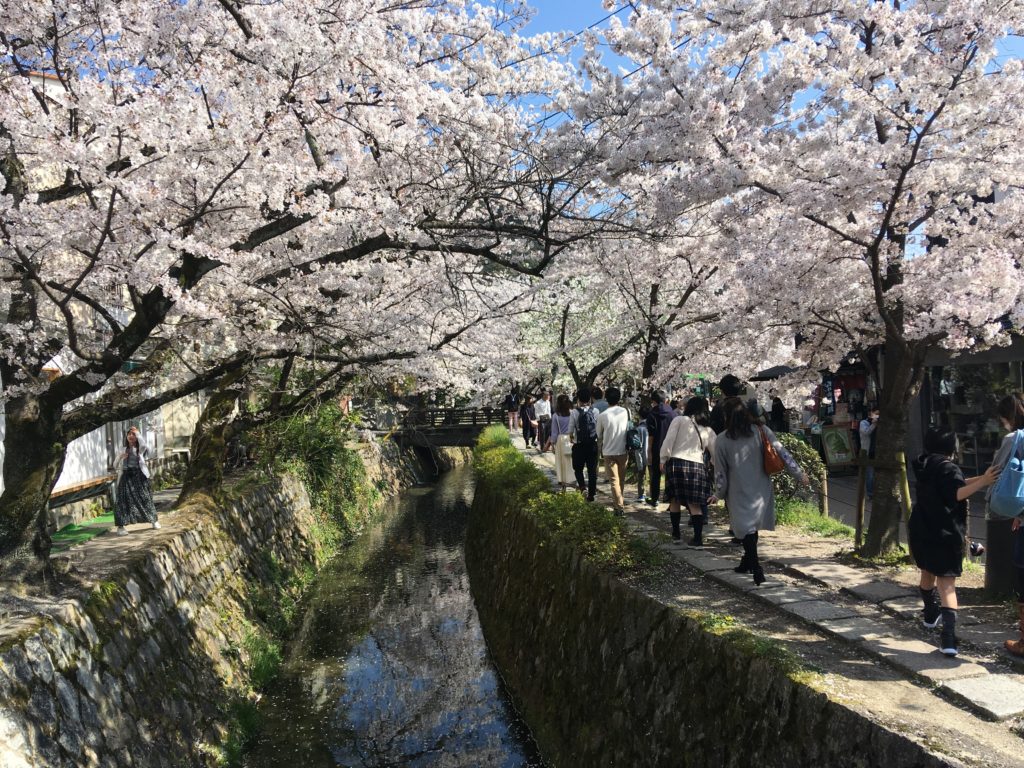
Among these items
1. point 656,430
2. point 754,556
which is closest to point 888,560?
point 754,556

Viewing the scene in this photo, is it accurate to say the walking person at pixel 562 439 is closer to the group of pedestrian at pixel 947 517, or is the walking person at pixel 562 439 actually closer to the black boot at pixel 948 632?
the group of pedestrian at pixel 947 517

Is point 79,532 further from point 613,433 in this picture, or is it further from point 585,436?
point 613,433

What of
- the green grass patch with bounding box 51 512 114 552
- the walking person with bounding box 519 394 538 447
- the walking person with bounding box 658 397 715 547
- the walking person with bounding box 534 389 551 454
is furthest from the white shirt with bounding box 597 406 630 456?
the walking person with bounding box 519 394 538 447

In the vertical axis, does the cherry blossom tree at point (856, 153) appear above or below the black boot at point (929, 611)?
above

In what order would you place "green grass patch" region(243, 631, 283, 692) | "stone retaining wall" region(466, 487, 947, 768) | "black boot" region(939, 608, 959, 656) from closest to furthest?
1. "stone retaining wall" region(466, 487, 947, 768)
2. "black boot" region(939, 608, 959, 656)
3. "green grass patch" region(243, 631, 283, 692)

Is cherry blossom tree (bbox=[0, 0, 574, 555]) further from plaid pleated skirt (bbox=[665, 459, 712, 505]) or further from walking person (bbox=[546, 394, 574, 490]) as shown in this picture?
walking person (bbox=[546, 394, 574, 490])

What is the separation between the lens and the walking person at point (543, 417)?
23.9 metres

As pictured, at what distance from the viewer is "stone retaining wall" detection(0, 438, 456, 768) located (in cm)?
544

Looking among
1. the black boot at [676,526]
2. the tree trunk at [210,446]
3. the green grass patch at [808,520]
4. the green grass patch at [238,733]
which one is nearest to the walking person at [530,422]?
the tree trunk at [210,446]

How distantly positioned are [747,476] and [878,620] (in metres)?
1.55

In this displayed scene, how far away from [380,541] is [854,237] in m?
14.7

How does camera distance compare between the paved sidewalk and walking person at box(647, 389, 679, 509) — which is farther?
walking person at box(647, 389, 679, 509)

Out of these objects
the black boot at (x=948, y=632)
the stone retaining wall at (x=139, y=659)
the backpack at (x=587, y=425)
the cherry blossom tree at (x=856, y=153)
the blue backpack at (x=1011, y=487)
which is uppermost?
the cherry blossom tree at (x=856, y=153)

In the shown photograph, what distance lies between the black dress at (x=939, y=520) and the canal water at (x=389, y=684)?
440cm
